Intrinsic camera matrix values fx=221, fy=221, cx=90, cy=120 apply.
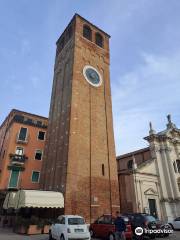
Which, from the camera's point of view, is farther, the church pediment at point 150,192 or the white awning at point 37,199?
the church pediment at point 150,192

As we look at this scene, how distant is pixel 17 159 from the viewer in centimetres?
2825

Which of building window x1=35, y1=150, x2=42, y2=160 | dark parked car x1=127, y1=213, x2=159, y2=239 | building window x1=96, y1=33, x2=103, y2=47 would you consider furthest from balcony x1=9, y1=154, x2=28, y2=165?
building window x1=96, y1=33, x2=103, y2=47

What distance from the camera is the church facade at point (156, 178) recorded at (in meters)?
25.2

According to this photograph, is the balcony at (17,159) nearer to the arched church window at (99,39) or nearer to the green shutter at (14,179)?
the green shutter at (14,179)

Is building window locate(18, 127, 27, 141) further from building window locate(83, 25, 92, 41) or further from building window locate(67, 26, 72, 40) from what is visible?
building window locate(83, 25, 92, 41)

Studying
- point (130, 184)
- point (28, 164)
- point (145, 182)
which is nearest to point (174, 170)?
point (145, 182)

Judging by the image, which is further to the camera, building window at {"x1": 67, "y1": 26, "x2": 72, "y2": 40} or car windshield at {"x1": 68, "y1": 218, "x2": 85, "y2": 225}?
building window at {"x1": 67, "y1": 26, "x2": 72, "y2": 40}

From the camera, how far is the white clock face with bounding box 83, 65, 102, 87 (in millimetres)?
27477

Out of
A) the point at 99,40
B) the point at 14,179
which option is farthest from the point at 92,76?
the point at 14,179

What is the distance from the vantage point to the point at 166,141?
30953 mm

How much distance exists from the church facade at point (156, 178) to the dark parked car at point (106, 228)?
10034 millimetres

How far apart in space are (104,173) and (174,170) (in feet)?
41.8

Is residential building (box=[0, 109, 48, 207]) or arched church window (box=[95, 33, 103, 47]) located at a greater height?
arched church window (box=[95, 33, 103, 47])

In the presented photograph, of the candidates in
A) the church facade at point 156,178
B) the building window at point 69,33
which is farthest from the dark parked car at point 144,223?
the building window at point 69,33
